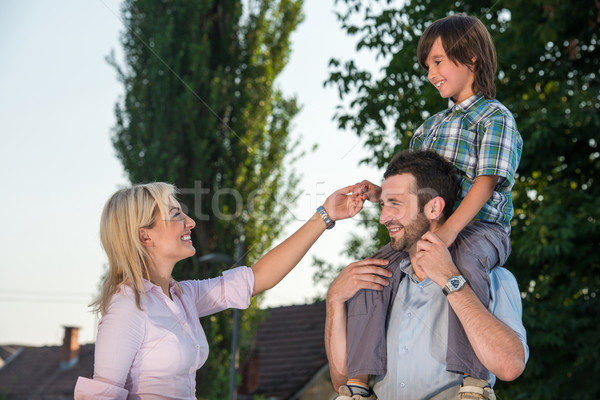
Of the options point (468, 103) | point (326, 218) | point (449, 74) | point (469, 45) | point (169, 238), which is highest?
point (469, 45)

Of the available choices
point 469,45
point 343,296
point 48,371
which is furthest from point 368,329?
point 48,371

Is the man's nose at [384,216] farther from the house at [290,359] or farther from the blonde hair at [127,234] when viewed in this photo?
the house at [290,359]

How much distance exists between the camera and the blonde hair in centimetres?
298

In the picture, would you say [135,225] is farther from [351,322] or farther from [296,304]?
[296,304]

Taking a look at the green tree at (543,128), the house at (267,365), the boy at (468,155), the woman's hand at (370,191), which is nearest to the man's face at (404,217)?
the boy at (468,155)

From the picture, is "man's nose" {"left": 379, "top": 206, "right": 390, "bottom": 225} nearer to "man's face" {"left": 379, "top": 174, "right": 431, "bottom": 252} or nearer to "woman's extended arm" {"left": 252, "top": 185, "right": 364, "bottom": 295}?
"man's face" {"left": 379, "top": 174, "right": 431, "bottom": 252}

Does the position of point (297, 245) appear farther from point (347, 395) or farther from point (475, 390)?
point (475, 390)

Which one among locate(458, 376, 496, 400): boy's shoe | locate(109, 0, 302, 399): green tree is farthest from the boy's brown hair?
locate(109, 0, 302, 399): green tree

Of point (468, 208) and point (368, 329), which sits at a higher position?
point (468, 208)

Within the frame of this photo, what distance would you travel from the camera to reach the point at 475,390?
2748 mm

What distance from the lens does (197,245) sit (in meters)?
15.1

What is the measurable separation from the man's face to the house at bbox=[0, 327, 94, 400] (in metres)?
30.6

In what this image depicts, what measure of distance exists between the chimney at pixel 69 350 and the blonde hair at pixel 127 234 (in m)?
32.7

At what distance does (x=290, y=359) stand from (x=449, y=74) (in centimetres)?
2172
